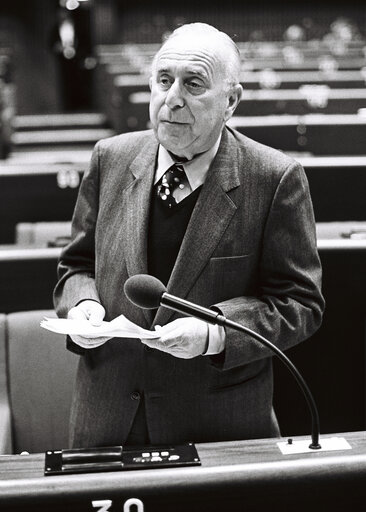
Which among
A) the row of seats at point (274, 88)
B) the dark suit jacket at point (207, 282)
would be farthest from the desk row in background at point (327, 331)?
the row of seats at point (274, 88)

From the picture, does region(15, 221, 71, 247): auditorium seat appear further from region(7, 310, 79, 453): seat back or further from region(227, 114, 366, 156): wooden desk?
region(227, 114, 366, 156): wooden desk

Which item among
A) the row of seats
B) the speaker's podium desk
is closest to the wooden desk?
the row of seats

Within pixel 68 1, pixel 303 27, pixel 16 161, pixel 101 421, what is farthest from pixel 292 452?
pixel 303 27

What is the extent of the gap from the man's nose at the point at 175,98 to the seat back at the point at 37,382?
0.81 meters

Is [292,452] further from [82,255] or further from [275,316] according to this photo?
[82,255]

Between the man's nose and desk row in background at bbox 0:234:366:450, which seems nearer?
the man's nose

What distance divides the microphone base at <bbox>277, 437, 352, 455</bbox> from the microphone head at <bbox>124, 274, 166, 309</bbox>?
0.94ft

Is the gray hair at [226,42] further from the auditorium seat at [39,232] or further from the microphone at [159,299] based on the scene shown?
Answer: the auditorium seat at [39,232]

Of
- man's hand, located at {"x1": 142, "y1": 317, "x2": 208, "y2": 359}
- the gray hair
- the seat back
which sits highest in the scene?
the gray hair

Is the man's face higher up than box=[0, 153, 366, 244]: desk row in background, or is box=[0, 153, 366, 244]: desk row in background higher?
the man's face

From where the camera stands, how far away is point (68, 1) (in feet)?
30.1

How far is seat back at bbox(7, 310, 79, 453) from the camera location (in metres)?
2.02

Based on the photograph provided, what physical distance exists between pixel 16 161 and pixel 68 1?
→ 18.3ft

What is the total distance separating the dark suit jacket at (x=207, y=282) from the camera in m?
1.45
